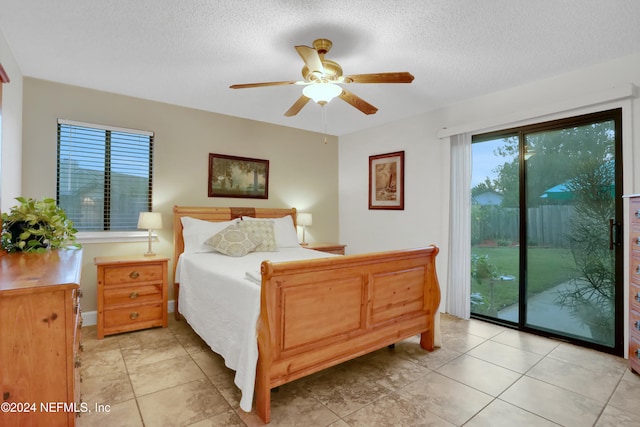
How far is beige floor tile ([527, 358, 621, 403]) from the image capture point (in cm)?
219

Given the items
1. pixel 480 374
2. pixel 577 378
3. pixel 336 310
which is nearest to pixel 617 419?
pixel 577 378

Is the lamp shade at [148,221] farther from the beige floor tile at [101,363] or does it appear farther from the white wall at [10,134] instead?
the beige floor tile at [101,363]

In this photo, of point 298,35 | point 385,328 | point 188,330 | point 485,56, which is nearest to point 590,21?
point 485,56

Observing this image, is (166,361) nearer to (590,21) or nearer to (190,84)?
(190,84)

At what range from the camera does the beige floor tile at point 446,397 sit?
1.95 meters

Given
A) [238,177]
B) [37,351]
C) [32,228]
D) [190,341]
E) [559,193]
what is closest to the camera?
[37,351]

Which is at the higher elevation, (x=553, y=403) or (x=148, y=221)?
(x=148, y=221)

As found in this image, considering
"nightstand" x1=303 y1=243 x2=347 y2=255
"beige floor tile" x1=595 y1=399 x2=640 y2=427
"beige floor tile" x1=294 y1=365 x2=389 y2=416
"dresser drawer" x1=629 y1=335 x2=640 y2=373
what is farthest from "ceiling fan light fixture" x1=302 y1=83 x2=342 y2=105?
"dresser drawer" x1=629 y1=335 x2=640 y2=373

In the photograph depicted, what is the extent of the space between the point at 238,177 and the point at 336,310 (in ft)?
9.02

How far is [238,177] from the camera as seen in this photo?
4.38 metres

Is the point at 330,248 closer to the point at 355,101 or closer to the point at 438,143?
the point at 438,143

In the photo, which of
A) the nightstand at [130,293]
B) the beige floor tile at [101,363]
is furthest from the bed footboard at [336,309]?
the nightstand at [130,293]

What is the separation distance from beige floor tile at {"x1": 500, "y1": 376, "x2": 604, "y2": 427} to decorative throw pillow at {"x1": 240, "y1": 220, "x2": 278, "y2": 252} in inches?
99.1

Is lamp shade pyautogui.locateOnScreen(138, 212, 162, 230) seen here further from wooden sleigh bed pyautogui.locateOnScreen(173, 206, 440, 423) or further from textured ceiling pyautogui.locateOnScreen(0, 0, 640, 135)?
wooden sleigh bed pyautogui.locateOnScreen(173, 206, 440, 423)
